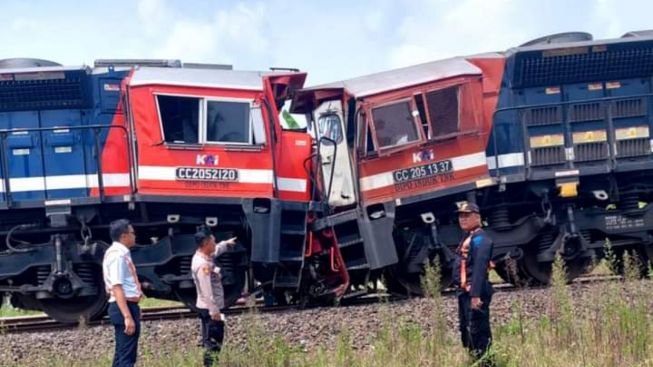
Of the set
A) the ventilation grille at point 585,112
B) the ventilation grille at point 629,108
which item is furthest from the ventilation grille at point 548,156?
the ventilation grille at point 629,108

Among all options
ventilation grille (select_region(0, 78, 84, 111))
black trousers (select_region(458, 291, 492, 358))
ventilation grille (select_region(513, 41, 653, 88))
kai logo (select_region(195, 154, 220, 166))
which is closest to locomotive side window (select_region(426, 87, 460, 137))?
ventilation grille (select_region(513, 41, 653, 88))

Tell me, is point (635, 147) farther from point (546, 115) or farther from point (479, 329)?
point (479, 329)

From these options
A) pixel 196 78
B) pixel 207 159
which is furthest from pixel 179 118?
pixel 207 159

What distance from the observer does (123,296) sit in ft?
20.1

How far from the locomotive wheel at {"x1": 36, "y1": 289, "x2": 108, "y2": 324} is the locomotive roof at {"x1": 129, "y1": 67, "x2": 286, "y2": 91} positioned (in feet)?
10.5

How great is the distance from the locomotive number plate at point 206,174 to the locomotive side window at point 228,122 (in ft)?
1.43

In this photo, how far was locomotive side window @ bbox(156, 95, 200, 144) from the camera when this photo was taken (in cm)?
1066

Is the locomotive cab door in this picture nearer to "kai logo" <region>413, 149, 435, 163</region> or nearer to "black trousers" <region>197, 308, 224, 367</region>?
"kai logo" <region>413, 149, 435, 163</region>

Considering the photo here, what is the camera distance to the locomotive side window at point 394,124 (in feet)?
36.1

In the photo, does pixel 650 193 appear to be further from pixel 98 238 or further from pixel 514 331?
pixel 98 238

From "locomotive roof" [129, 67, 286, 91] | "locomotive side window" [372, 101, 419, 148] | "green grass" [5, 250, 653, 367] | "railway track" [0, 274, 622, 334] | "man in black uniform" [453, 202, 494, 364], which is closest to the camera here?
"man in black uniform" [453, 202, 494, 364]

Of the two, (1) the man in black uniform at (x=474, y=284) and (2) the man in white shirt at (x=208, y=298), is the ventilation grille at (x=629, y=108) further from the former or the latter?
(2) the man in white shirt at (x=208, y=298)

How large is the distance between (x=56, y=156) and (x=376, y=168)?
4.78 metres

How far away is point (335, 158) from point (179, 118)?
2465mm
